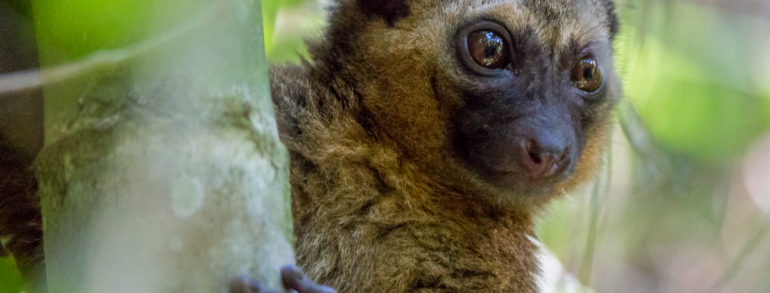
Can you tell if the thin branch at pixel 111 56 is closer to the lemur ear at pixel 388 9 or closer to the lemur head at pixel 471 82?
the lemur head at pixel 471 82

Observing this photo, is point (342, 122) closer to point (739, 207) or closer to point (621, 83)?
point (621, 83)

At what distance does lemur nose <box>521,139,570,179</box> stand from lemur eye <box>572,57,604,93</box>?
520 mm

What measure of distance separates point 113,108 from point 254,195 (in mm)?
279

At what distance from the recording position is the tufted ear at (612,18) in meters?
4.04

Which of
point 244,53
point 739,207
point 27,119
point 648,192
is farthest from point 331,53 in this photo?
point 739,207

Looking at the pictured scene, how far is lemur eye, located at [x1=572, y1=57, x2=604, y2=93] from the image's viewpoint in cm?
357

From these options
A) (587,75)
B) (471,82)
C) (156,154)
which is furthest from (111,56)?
(587,75)

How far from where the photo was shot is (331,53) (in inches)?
132

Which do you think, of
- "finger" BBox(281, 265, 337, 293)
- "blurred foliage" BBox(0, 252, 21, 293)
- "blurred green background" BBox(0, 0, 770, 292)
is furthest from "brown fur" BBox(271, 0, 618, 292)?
"finger" BBox(281, 265, 337, 293)

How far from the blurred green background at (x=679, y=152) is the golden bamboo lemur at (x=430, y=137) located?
33cm

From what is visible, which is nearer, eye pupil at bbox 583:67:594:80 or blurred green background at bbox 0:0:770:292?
eye pupil at bbox 583:67:594:80

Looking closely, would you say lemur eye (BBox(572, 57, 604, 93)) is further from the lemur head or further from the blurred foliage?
the blurred foliage

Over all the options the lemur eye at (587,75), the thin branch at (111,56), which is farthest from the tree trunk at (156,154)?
the lemur eye at (587,75)

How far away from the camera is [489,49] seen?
10.9 ft
